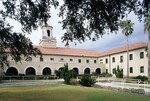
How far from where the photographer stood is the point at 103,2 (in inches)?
253

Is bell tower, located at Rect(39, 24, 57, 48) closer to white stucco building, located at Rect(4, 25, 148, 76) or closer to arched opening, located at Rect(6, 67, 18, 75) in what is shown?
white stucco building, located at Rect(4, 25, 148, 76)

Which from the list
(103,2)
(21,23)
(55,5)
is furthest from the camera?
(21,23)

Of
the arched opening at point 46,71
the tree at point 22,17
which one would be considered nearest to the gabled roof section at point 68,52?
the arched opening at point 46,71

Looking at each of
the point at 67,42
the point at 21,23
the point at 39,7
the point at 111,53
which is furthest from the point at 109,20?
the point at 111,53

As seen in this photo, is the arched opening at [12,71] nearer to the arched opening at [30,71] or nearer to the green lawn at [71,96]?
the arched opening at [30,71]

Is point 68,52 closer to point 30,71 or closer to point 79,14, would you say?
point 30,71

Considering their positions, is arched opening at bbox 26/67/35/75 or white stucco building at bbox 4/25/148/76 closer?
white stucco building at bbox 4/25/148/76

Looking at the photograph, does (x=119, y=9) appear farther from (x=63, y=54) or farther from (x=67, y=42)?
(x=63, y=54)

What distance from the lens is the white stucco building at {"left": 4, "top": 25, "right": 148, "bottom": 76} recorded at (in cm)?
4625

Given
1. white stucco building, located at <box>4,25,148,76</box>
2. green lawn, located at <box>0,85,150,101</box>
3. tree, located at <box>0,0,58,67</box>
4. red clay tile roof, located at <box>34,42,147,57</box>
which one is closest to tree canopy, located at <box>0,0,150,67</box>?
tree, located at <box>0,0,58,67</box>

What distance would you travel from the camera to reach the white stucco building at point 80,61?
152 feet

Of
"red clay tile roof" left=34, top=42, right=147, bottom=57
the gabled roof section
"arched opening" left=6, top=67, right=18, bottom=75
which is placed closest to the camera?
"arched opening" left=6, top=67, right=18, bottom=75

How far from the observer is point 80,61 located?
2256 inches

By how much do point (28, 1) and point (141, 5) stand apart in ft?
10.8
